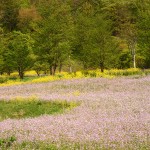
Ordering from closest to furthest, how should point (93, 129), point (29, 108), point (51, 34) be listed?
point (93, 129) → point (29, 108) → point (51, 34)

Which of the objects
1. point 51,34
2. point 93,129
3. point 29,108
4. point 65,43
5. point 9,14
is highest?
point 9,14

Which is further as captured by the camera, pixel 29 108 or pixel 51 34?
pixel 51 34

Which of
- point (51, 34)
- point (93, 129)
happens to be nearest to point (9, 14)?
point (51, 34)

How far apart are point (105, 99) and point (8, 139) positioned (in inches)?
291

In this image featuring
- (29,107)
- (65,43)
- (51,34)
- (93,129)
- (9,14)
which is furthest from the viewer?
(9,14)

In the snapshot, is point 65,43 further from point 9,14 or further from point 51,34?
point 9,14

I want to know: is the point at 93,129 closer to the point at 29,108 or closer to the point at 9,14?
the point at 29,108

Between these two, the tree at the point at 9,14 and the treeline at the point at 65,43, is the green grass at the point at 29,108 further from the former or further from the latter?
A: the tree at the point at 9,14

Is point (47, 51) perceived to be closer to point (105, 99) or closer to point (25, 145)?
point (105, 99)

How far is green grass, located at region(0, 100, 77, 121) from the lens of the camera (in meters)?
16.7

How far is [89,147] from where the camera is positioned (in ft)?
27.0

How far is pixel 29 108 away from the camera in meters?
17.8

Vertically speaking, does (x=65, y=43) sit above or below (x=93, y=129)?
above

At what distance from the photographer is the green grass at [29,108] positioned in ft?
54.9
